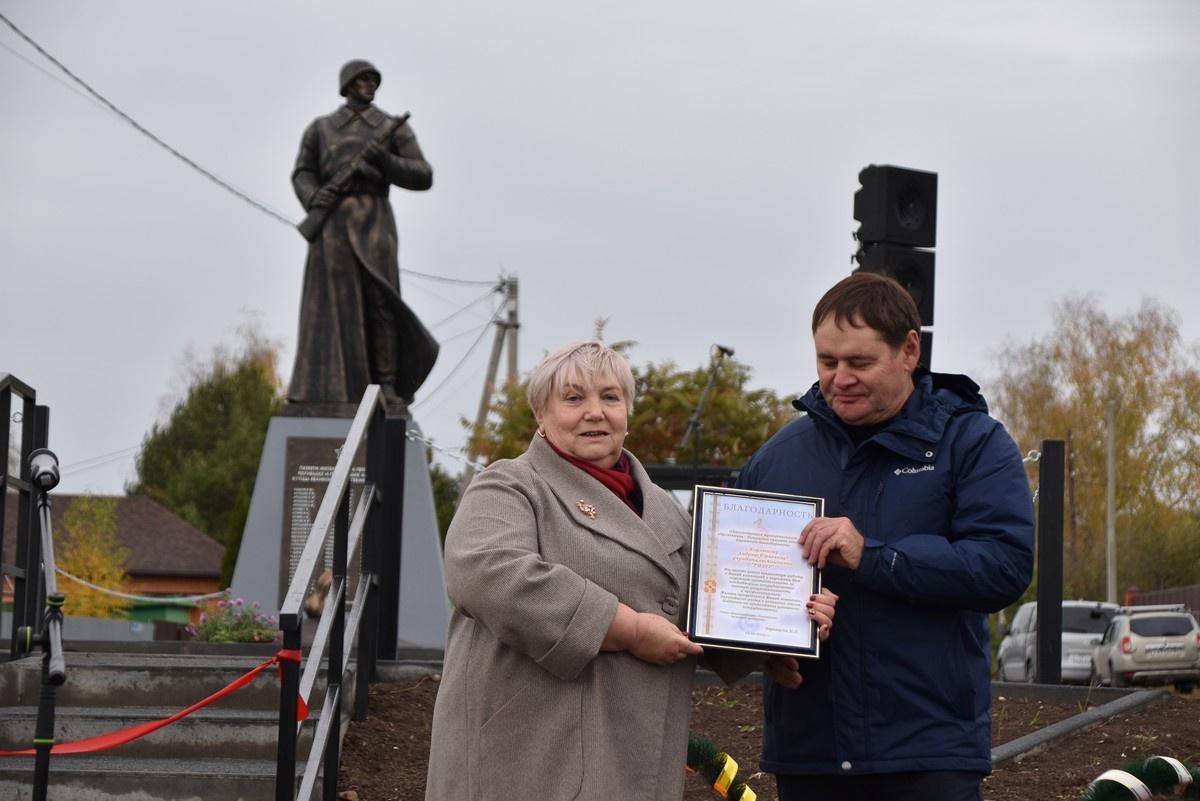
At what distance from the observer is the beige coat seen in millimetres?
3330

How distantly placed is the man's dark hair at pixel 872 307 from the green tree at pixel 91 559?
33.9 m

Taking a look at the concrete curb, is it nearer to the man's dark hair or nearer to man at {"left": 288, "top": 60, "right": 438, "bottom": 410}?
the man's dark hair

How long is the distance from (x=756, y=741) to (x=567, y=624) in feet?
12.5

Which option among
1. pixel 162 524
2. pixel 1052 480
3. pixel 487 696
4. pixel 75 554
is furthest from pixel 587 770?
pixel 162 524

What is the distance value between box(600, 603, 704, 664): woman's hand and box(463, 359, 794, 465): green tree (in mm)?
21920

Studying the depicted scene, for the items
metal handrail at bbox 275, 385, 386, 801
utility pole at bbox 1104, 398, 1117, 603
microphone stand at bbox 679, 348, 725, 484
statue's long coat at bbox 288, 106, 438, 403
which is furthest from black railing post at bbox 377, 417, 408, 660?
utility pole at bbox 1104, 398, 1117, 603

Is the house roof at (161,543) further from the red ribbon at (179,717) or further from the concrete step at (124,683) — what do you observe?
the red ribbon at (179,717)

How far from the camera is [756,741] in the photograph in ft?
22.8

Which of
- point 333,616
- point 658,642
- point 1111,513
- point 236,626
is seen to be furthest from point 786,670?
point 1111,513

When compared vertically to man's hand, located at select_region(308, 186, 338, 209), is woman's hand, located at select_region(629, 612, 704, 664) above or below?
below

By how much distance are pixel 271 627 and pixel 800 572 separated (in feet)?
23.7

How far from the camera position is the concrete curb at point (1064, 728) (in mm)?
6734

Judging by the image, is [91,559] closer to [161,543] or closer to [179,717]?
[161,543]

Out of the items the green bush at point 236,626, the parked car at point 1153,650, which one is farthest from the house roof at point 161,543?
the green bush at point 236,626
